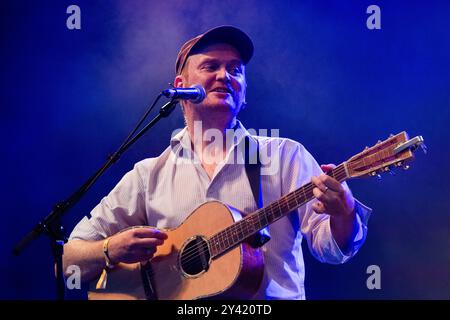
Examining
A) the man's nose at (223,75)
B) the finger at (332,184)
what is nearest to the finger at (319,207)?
the finger at (332,184)

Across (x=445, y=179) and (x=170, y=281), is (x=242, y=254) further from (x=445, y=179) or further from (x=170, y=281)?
(x=445, y=179)

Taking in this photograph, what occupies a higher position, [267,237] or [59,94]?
[59,94]

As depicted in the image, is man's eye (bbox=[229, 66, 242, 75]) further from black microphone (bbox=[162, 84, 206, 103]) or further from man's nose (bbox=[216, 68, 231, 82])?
black microphone (bbox=[162, 84, 206, 103])

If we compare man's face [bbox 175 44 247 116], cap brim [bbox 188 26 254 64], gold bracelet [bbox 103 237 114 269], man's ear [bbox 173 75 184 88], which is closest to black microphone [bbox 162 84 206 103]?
man's face [bbox 175 44 247 116]

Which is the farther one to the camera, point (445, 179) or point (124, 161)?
point (124, 161)

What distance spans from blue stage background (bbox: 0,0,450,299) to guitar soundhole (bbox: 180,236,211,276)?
0.81 meters

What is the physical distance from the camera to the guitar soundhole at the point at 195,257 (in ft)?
10.1

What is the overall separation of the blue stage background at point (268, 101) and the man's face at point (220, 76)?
0.33 m

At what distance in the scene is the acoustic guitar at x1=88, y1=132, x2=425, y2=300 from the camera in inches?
110

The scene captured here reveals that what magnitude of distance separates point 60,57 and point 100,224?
3.59 feet

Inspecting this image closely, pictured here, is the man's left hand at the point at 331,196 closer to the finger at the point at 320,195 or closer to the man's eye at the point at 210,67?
the finger at the point at 320,195

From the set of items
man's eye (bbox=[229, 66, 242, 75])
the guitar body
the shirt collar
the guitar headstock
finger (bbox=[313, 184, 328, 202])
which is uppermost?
man's eye (bbox=[229, 66, 242, 75])
